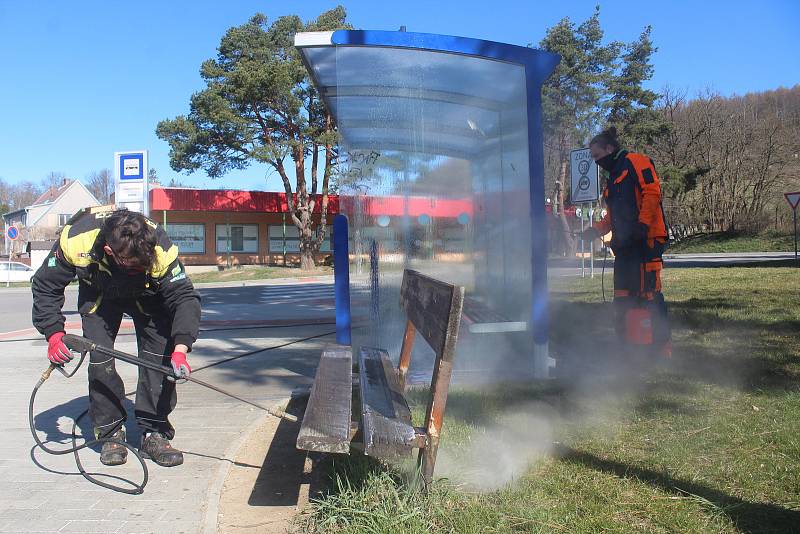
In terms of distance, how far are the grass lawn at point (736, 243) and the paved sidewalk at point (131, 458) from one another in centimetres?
3636

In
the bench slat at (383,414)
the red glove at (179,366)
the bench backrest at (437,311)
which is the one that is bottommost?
the bench slat at (383,414)

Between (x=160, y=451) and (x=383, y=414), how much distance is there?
1706 millimetres

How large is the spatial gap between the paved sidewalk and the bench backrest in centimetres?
137

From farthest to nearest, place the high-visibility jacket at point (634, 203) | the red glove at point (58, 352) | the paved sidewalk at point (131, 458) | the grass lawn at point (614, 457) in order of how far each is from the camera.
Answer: the high-visibility jacket at point (634, 203) → the red glove at point (58, 352) → the paved sidewalk at point (131, 458) → the grass lawn at point (614, 457)

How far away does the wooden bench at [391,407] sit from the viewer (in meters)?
2.69

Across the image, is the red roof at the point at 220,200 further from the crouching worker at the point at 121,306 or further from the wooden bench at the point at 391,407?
the wooden bench at the point at 391,407

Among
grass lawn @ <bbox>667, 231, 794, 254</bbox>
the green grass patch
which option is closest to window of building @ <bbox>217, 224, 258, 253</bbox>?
the green grass patch

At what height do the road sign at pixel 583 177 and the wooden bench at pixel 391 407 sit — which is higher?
the road sign at pixel 583 177

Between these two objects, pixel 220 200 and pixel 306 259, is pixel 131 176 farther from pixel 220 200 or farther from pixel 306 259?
pixel 220 200

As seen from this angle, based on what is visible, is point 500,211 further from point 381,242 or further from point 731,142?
point 731,142

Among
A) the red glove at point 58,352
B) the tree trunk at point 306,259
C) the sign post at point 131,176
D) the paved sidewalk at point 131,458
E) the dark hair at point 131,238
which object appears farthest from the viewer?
the tree trunk at point 306,259

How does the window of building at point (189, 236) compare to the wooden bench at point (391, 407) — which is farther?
the window of building at point (189, 236)

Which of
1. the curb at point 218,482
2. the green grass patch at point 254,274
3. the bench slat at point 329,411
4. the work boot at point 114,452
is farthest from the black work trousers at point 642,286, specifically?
the green grass patch at point 254,274

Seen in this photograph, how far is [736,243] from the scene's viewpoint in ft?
129
